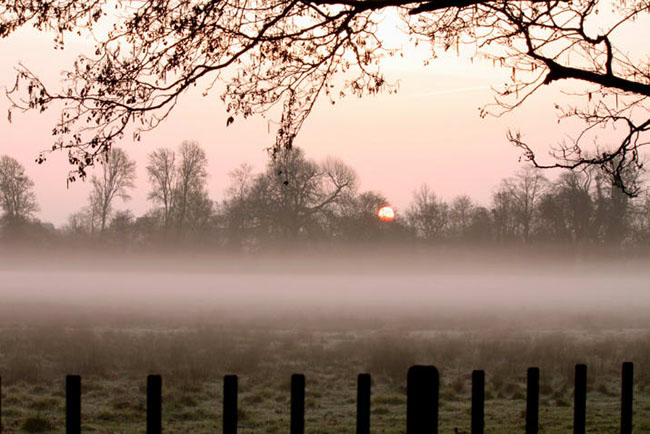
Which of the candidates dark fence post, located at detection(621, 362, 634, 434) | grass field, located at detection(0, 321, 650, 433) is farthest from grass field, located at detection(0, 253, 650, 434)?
dark fence post, located at detection(621, 362, 634, 434)

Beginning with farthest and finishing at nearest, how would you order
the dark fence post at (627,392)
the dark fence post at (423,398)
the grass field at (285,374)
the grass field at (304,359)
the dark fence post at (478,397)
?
the grass field at (304,359) → the grass field at (285,374) → the dark fence post at (627,392) → the dark fence post at (478,397) → the dark fence post at (423,398)

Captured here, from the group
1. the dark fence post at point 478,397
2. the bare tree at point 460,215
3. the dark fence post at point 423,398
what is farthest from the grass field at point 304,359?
the bare tree at point 460,215

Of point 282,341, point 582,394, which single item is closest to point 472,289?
point 282,341

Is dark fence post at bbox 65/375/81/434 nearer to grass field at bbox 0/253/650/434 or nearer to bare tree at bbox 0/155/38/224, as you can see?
grass field at bbox 0/253/650/434

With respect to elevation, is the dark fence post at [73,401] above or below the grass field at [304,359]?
above

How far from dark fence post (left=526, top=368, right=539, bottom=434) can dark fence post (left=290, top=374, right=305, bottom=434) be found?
3.88ft

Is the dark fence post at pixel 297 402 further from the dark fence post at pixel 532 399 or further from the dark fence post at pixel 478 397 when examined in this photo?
the dark fence post at pixel 532 399

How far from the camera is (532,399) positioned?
3.90 meters

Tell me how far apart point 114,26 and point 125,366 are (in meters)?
11.1

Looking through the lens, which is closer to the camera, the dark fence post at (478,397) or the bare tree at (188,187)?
the dark fence post at (478,397)

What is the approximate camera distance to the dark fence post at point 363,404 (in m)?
3.20

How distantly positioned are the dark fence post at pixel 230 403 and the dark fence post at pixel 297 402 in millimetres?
237

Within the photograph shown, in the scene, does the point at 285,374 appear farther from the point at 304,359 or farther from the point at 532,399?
the point at 532,399

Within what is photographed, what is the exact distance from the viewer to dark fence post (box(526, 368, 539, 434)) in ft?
12.6
